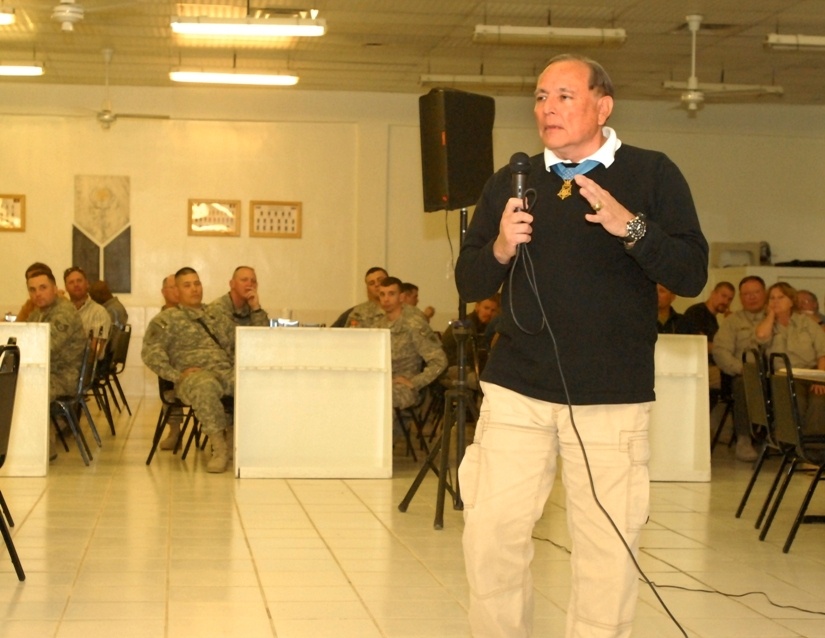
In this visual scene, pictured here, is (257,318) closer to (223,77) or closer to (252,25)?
(252,25)

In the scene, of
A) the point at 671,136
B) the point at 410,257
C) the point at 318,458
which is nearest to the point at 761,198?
the point at 671,136

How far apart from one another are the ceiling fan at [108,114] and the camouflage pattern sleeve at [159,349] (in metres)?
4.79

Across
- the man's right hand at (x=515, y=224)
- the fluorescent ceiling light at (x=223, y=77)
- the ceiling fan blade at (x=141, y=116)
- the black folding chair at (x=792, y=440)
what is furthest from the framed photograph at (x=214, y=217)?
the man's right hand at (x=515, y=224)

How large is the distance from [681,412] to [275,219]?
7.22 meters

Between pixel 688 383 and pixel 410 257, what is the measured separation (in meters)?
6.69

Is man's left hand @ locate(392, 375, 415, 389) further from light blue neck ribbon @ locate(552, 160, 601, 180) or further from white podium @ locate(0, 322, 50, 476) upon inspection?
light blue neck ribbon @ locate(552, 160, 601, 180)

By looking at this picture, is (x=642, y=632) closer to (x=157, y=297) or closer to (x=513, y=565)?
(x=513, y=565)

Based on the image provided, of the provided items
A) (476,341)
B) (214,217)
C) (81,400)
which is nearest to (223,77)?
(214,217)

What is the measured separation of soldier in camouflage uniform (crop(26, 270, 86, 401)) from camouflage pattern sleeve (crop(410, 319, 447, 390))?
218 cm

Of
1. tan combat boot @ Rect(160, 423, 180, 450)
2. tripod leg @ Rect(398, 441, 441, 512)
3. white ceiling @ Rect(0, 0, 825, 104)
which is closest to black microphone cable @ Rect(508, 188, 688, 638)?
tripod leg @ Rect(398, 441, 441, 512)

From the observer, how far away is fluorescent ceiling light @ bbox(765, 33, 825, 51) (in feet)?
29.4

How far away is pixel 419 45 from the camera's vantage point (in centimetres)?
1088

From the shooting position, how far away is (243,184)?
523 inches

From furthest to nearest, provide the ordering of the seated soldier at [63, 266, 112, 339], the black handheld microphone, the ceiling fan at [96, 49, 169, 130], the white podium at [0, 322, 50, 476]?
the ceiling fan at [96, 49, 169, 130] → the seated soldier at [63, 266, 112, 339] → the white podium at [0, 322, 50, 476] → the black handheld microphone
